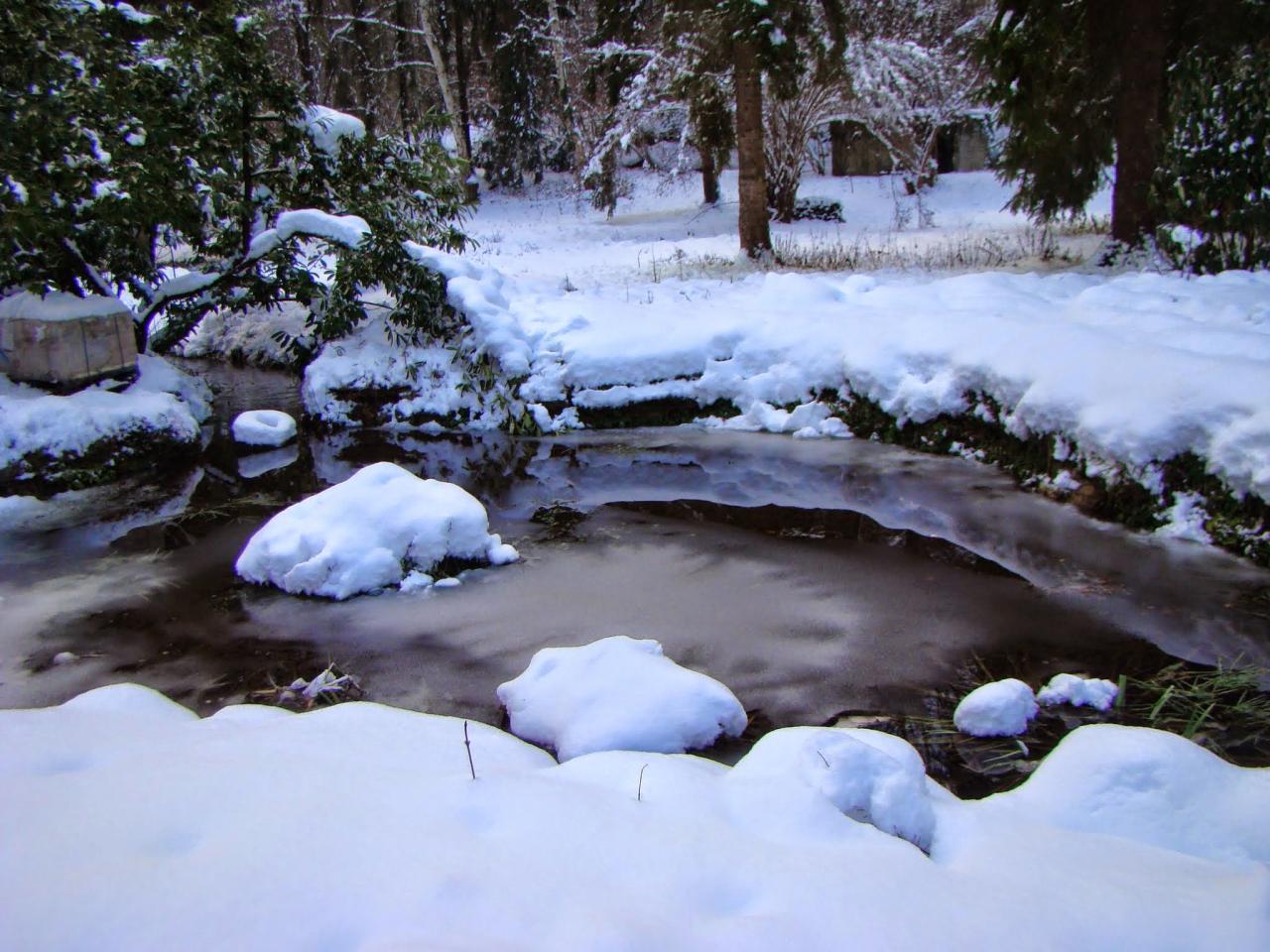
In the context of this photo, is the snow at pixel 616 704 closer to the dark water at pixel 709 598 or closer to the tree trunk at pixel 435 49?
the dark water at pixel 709 598

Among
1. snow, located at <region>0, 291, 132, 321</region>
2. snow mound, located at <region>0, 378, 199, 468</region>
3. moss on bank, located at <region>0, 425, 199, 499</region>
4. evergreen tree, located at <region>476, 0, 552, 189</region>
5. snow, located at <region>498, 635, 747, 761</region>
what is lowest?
snow, located at <region>498, 635, 747, 761</region>

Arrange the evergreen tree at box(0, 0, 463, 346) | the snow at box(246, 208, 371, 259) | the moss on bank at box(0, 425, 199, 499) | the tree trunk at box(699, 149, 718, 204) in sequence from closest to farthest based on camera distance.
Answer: the moss on bank at box(0, 425, 199, 499) < the evergreen tree at box(0, 0, 463, 346) < the snow at box(246, 208, 371, 259) < the tree trunk at box(699, 149, 718, 204)

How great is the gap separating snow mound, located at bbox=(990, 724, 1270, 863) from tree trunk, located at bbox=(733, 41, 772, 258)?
10.7m

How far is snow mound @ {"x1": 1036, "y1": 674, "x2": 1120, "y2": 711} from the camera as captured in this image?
12.6 ft

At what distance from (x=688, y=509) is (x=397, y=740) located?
3.71 meters

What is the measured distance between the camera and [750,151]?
12547 mm

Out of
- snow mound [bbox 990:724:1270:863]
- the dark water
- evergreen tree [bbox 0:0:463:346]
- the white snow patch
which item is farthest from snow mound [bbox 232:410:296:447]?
snow mound [bbox 990:724:1270:863]

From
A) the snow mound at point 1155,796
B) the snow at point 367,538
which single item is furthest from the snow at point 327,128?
the snow mound at point 1155,796

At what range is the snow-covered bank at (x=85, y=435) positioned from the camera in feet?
24.9

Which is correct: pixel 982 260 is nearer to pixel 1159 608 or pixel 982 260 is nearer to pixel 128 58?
pixel 1159 608

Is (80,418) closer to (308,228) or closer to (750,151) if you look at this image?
(308,228)

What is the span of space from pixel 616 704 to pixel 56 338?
282 inches

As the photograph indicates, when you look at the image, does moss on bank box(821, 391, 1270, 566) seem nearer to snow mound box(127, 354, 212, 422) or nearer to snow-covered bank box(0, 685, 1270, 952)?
snow-covered bank box(0, 685, 1270, 952)

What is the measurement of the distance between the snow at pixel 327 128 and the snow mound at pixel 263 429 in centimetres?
330
